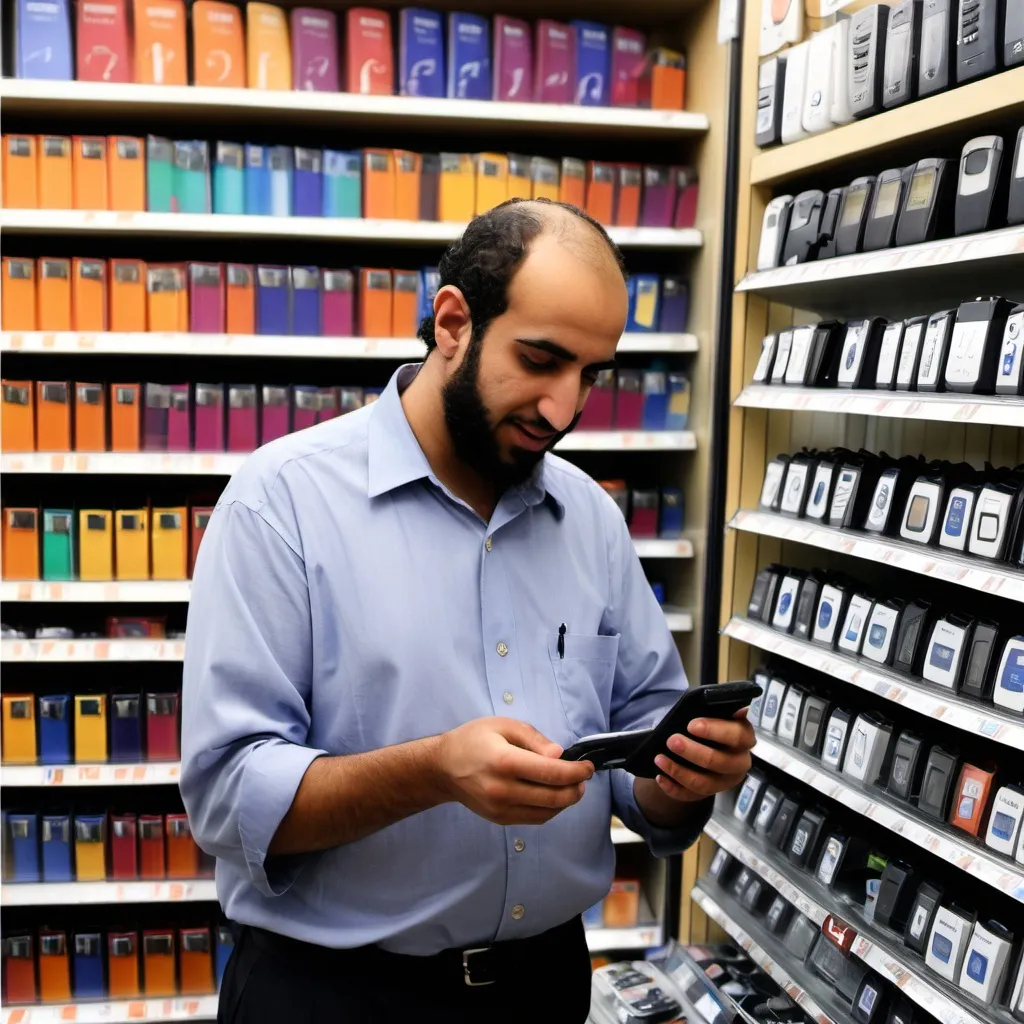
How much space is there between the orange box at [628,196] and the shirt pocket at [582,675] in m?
1.98

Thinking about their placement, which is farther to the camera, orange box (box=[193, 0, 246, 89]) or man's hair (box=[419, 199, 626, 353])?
orange box (box=[193, 0, 246, 89])

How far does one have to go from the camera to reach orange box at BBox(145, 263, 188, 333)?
119 inches

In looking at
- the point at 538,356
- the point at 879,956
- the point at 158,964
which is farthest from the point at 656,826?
the point at 158,964

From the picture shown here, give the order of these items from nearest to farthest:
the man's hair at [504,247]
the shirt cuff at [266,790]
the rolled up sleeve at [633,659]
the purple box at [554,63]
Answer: the shirt cuff at [266,790]
the man's hair at [504,247]
the rolled up sleeve at [633,659]
the purple box at [554,63]

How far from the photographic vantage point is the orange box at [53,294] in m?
2.97

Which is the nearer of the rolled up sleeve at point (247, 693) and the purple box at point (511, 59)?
the rolled up sleeve at point (247, 693)

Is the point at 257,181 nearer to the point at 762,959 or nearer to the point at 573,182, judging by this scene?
the point at 573,182

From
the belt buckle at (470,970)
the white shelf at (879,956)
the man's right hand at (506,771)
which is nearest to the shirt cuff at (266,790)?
the man's right hand at (506,771)

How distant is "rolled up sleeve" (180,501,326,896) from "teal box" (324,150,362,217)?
76.1 inches

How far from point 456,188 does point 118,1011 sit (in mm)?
2617

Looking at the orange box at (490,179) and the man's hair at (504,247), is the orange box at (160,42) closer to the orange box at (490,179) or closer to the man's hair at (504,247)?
the orange box at (490,179)

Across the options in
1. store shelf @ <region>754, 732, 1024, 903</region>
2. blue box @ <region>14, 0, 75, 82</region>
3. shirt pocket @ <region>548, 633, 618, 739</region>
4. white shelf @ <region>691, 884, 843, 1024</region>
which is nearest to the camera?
shirt pocket @ <region>548, 633, 618, 739</region>

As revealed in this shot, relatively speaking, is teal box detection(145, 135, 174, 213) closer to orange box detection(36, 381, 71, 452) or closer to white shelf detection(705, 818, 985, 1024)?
orange box detection(36, 381, 71, 452)

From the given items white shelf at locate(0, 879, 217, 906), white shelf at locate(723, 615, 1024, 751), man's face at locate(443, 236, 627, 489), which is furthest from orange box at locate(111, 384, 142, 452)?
man's face at locate(443, 236, 627, 489)
